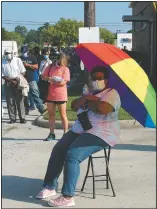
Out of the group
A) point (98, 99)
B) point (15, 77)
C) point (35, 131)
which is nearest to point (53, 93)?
point (35, 131)

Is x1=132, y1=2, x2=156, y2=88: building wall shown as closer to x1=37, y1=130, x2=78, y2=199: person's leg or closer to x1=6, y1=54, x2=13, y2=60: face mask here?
x1=6, y1=54, x2=13, y2=60: face mask

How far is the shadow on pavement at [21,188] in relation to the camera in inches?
195

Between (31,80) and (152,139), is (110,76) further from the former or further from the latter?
(31,80)

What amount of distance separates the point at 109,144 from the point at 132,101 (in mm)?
547

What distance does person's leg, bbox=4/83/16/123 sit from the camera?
10.1 meters

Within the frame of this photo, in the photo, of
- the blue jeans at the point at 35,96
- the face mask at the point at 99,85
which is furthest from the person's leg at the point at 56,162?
the blue jeans at the point at 35,96

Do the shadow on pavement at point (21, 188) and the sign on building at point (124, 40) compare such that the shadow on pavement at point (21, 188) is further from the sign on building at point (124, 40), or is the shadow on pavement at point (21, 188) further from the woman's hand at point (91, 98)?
the sign on building at point (124, 40)

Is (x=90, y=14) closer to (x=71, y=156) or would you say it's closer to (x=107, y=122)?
(x=107, y=122)

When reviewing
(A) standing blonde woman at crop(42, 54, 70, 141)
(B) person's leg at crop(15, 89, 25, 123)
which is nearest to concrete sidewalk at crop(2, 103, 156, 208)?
(A) standing blonde woman at crop(42, 54, 70, 141)

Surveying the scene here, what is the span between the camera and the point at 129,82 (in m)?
4.64

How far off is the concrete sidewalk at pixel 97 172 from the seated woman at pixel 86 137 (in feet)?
0.74

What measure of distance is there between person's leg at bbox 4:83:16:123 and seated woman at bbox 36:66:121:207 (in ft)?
17.6

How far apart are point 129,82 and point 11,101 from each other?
6.00 metres

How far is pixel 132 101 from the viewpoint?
486cm
